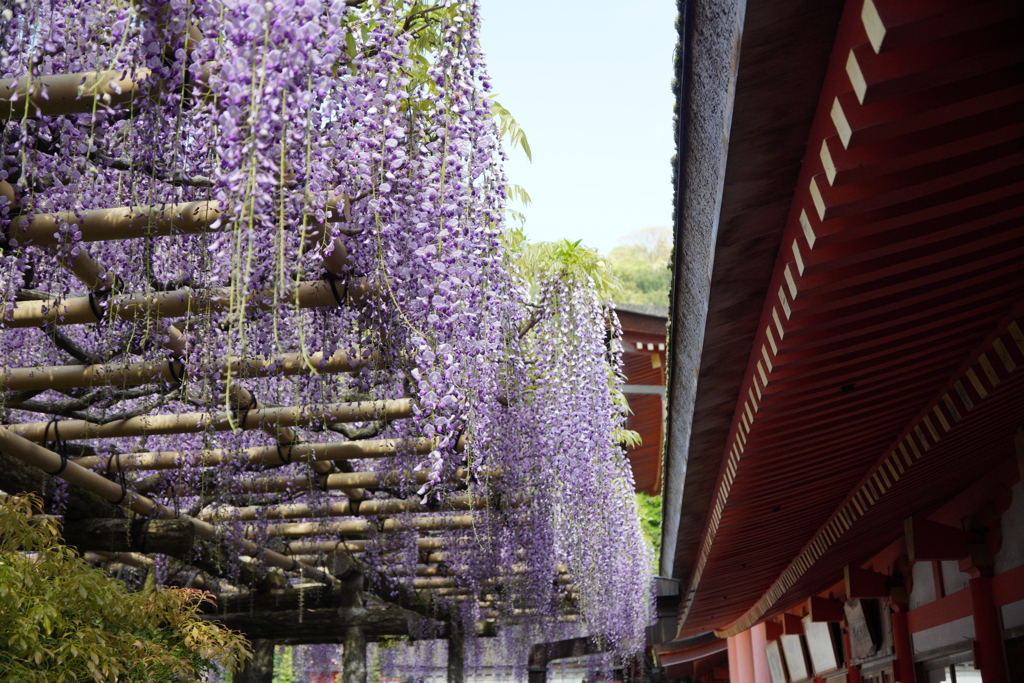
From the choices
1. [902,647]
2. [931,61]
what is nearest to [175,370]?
[931,61]

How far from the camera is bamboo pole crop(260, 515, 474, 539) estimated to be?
7.84 m

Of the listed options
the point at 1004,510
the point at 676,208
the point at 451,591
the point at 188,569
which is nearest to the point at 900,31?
the point at 676,208

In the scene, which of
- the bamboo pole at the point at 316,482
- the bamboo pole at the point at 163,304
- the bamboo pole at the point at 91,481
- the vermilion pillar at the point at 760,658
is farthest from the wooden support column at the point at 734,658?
the bamboo pole at the point at 163,304

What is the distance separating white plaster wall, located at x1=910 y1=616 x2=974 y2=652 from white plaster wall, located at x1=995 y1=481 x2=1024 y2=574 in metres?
0.47

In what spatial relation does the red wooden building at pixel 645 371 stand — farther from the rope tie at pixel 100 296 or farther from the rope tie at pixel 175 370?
the rope tie at pixel 100 296

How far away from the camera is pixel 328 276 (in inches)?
133

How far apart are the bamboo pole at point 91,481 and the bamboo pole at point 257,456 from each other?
17 centimetres

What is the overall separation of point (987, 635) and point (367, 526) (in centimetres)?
510

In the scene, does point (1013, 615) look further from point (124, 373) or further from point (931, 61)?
point (124, 373)

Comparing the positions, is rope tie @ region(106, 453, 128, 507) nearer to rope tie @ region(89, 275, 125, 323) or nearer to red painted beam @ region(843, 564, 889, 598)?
rope tie @ region(89, 275, 125, 323)

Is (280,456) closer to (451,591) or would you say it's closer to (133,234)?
(133,234)

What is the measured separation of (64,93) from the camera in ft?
8.26

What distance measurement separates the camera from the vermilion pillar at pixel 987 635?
13.9 ft

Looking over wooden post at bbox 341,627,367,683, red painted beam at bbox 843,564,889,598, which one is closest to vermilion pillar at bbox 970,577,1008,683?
red painted beam at bbox 843,564,889,598
